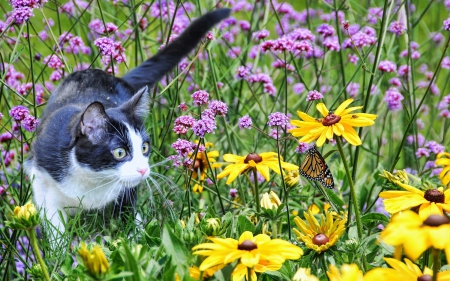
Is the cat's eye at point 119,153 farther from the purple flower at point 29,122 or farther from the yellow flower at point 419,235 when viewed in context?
the yellow flower at point 419,235

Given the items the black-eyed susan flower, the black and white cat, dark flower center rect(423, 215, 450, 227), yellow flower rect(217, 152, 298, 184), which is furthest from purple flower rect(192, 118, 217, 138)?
dark flower center rect(423, 215, 450, 227)

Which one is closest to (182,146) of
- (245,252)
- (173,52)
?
(173,52)

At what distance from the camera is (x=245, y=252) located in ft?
3.01

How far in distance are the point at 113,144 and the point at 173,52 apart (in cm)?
39

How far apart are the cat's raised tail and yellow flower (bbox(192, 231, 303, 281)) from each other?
1081 millimetres

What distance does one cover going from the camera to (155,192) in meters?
2.01

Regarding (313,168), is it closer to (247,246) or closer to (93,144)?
(247,246)

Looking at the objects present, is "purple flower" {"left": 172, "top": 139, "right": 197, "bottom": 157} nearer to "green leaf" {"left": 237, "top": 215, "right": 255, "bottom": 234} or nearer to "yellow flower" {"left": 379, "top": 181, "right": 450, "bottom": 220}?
"green leaf" {"left": 237, "top": 215, "right": 255, "bottom": 234}

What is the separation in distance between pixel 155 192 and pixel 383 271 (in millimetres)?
1208

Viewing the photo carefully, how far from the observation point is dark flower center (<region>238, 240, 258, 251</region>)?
0.94 metres

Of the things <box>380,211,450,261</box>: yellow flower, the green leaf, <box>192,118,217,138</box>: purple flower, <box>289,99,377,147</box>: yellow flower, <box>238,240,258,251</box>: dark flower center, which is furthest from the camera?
<box>192,118,217,138</box>: purple flower

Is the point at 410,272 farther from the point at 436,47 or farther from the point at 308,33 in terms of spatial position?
the point at 436,47

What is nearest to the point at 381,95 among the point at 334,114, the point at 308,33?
the point at 308,33

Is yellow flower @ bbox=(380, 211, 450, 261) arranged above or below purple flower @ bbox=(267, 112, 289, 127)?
below
